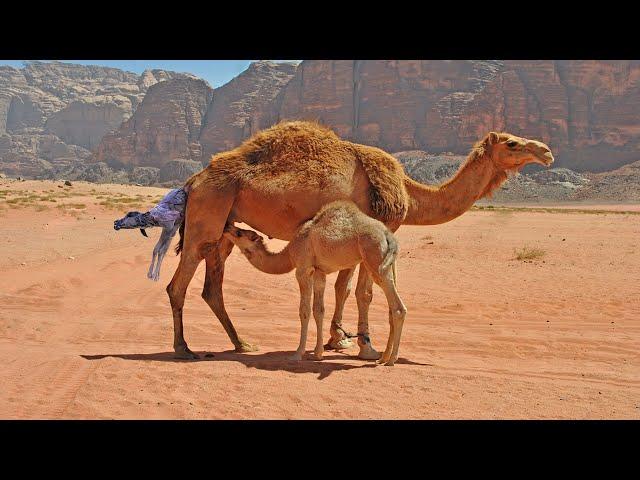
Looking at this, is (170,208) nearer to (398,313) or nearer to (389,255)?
(389,255)

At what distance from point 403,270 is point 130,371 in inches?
427

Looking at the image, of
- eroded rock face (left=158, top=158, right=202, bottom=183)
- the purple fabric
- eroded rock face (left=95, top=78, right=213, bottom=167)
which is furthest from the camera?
eroded rock face (left=95, top=78, right=213, bottom=167)

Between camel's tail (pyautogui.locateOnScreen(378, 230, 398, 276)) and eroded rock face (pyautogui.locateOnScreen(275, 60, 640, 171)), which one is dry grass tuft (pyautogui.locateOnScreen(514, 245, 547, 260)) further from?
eroded rock face (pyautogui.locateOnScreen(275, 60, 640, 171))

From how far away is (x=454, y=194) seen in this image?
32.9 feet

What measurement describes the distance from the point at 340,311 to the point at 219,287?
1910 millimetres

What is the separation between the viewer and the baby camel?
27.5ft

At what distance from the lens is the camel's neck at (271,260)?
8.97 metres

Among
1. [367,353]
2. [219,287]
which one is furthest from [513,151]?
[219,287]

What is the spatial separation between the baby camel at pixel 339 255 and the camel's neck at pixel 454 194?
1501 millimetres

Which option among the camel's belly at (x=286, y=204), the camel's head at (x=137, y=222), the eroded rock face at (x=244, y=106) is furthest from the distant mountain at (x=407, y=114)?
the camel's head at (x=137, y=222)

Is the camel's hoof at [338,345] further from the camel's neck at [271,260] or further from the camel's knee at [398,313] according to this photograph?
the camel's knee at [398,313]

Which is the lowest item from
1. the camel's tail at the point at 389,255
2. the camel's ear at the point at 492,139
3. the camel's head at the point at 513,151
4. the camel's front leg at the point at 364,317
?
the camel's front leg at the point at 364,317

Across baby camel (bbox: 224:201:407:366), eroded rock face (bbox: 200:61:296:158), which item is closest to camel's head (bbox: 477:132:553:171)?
baby camel (bbox: 224:201:407:366)

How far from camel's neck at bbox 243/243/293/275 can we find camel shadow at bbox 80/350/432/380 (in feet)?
4.04
